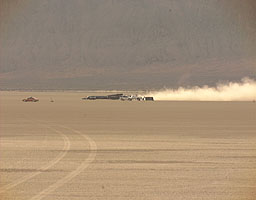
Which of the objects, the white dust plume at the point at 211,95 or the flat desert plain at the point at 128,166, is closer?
the flat desert plain at the point at 128,166

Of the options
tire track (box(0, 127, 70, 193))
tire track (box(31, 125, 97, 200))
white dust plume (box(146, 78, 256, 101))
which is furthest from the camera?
white dust plume (box(146, 78, 256, 101))

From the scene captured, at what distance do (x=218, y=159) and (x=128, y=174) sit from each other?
4.54 meters

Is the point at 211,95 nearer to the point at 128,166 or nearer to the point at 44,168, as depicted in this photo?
the point at 128,166

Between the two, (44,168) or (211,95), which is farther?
(211,95)

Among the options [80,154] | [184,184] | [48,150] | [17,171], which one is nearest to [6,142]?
[48,150]

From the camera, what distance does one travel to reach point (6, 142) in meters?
28.1

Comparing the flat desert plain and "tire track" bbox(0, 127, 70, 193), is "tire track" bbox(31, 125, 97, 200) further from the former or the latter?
"tire track" bbox(0, 127, 70, 193)

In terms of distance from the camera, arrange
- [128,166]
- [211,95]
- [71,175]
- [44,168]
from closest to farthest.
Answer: [71,175] < [44,168] < [128,166] < [211,95]

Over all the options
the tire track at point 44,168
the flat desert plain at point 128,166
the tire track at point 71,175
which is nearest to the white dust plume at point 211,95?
the flat desert plain at point 128,166

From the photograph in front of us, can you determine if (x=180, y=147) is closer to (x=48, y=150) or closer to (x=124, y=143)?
(x=124, y=143)

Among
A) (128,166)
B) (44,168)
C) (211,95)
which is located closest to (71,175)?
(44,168)

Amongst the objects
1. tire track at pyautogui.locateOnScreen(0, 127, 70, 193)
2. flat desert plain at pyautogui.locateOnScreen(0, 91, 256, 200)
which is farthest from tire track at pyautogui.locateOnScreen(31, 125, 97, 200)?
tire track at pyautogui.locateOnScreen(0, 127, 70, 193)

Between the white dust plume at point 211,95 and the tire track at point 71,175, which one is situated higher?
the white dust plume at point 211,95

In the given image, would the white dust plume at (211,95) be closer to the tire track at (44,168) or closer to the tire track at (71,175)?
the tire track at (44,168)
